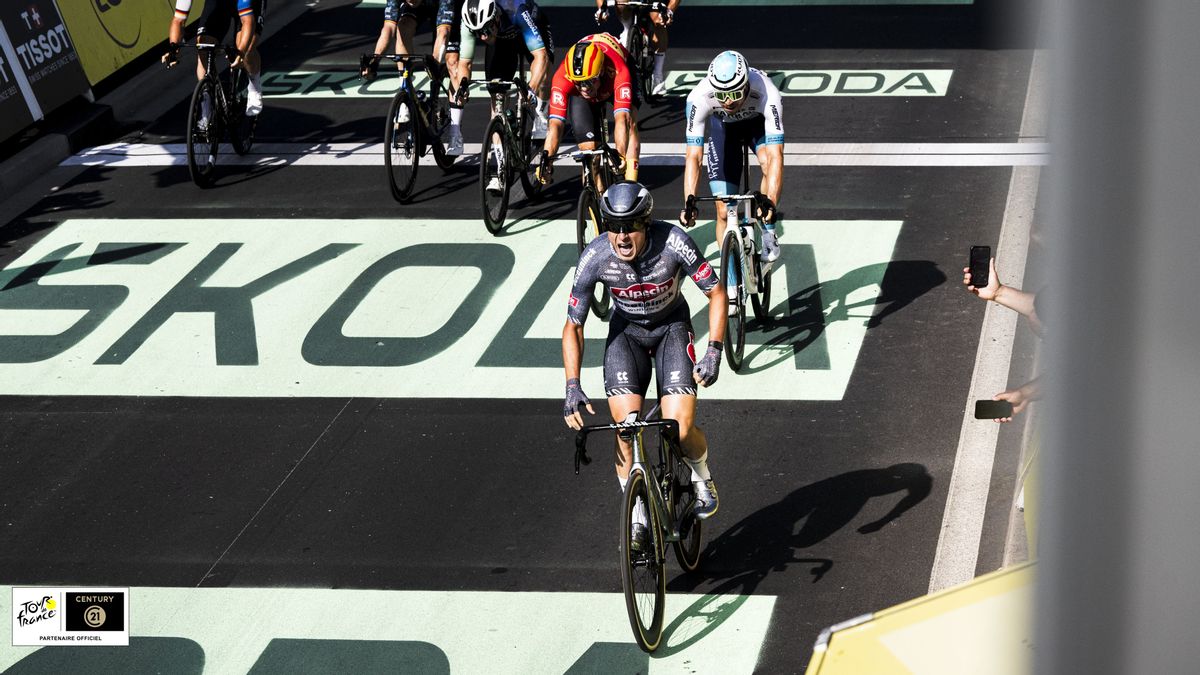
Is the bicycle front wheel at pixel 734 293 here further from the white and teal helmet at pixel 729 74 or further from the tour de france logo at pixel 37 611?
the tour de france logo at pixel 37 611

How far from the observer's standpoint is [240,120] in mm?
14453

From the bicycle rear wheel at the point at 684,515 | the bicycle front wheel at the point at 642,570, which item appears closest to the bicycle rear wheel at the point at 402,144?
the bicycle rear wheel at the point at 684,515

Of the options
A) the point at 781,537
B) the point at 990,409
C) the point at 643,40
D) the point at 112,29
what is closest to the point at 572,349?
the point at 781,537

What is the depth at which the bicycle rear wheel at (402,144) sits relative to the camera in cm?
1240

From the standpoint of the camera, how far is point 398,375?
9922mm

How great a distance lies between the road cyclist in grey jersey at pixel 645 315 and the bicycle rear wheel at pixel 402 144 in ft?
18.5

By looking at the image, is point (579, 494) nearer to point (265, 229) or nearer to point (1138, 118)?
point (265, 229)

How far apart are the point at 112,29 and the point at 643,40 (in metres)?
6.53

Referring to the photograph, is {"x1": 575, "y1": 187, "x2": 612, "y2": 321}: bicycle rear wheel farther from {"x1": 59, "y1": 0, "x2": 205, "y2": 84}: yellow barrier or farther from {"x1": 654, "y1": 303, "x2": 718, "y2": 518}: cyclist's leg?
{"x1": 59, "y1": 0, "x2": 205, "y2": 84}: yellow barrier

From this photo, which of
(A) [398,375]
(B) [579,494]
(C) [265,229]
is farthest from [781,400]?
(C) [265,229]

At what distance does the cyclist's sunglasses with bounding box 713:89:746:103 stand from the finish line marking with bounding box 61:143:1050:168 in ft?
13.9

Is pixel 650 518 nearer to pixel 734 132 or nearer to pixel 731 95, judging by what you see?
pixel 731 95

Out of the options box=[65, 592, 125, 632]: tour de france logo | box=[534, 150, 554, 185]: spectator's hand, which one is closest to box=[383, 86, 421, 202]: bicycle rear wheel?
box=[534, 150, 554, 185]: spectator's hand

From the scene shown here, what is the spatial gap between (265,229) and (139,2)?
6.47 m
